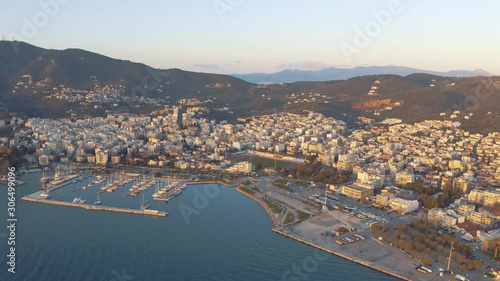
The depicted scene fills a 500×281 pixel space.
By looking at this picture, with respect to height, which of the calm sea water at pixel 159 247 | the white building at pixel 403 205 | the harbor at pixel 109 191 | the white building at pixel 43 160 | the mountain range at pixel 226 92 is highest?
the mountain range at pixel 226 92

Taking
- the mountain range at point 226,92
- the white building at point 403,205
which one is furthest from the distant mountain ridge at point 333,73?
the white building at point 403,205

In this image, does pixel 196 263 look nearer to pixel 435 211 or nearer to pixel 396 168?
pixel 435 211

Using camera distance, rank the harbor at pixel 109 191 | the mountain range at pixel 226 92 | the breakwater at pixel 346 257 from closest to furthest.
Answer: the breakwater at pixel 346 257 < the harbor at pixel 109 191 < the mountain range at pixel 226 92

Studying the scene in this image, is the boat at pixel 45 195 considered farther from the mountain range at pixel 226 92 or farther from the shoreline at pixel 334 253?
the mountain range at pixel 226 92

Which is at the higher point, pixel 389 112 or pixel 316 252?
pixel 389 112

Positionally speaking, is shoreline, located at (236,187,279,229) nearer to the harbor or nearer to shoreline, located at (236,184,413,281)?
shoreline, located at (236,184,413,281)

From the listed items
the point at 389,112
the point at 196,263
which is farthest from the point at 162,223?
the point at 389,112
